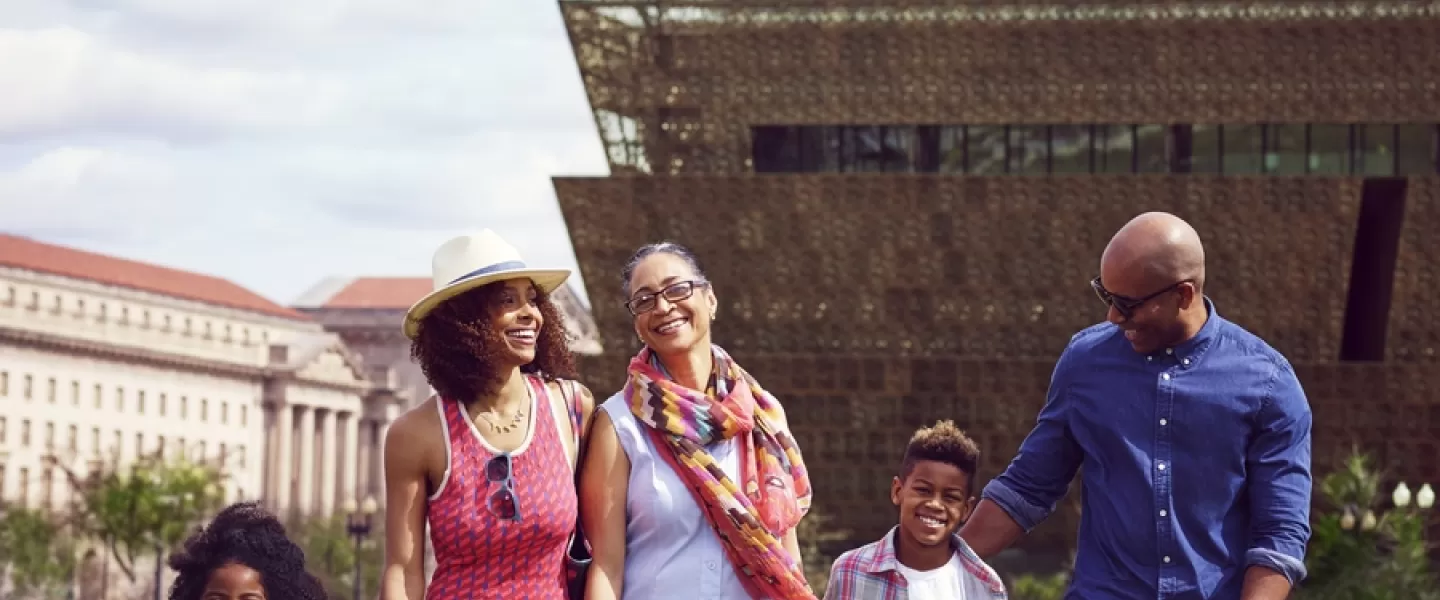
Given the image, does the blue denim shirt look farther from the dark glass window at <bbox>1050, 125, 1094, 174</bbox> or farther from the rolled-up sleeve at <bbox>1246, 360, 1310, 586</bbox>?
the dark glass window at <bbox>1050, 125, 1094, 174</bbox>

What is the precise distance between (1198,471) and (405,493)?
211cm

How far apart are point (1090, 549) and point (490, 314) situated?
5.68 ft

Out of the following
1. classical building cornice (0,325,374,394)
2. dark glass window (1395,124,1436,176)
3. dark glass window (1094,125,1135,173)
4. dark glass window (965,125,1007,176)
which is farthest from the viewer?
classical building cornice (0,325,374,394)

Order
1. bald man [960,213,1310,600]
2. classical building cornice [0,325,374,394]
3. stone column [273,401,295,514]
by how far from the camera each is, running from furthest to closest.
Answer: stone column [273,401,295,514]
classical building cornice [0,325,374,394]
bald man [960,213,1310,600]

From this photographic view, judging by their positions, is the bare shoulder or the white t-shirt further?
the white t-shirt

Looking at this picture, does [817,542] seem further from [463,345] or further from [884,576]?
[463,345]

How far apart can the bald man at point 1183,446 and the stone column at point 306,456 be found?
114 meters

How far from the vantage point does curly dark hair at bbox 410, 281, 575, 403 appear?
278 inches

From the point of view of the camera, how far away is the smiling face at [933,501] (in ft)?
24.0

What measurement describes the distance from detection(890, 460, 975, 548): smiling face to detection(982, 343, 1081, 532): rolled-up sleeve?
11 cm

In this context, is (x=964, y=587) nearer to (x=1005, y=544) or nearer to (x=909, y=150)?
(x=1005, y=544)

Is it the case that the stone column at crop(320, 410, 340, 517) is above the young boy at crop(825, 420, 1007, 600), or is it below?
below

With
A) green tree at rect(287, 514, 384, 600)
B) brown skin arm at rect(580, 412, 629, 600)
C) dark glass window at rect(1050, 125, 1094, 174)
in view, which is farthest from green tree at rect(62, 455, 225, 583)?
brown skin arm at rect(580, 412, 629, 600)

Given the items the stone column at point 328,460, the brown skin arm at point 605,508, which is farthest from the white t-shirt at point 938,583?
the stone column at point 328,460
